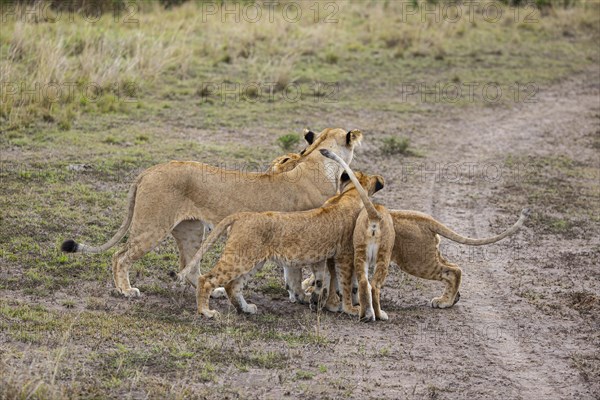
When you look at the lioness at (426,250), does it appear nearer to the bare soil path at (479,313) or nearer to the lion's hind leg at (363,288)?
the bare soil path at (479,313)

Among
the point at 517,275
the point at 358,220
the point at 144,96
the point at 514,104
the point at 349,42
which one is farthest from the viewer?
the point at 349,42

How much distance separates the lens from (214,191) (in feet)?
23.6

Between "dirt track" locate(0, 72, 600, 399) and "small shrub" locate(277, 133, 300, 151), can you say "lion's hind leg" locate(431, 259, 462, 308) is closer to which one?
"dirt track" locate(0, 72, 600, 399)

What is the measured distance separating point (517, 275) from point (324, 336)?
2.40 m

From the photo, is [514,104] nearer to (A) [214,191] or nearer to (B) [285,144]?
(B) [285,144]

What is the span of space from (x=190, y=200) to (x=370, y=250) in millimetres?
1325

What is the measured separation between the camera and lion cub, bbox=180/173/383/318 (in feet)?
21.9

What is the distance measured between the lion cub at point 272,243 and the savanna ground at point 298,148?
275 mm

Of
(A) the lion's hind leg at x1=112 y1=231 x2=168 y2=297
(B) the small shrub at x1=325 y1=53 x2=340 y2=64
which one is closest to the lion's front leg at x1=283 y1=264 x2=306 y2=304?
(A) the lion's hind leg at x1=112 y1=231 x2=168 y2=297

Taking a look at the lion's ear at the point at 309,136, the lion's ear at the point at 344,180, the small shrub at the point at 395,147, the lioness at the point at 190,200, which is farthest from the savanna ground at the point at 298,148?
the lion's ear at the point at 309,136

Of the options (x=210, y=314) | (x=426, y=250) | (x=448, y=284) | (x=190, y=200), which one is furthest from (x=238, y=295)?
(x=448, y=284)

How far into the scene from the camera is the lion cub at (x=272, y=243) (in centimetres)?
668

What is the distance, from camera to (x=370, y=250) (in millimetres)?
6938

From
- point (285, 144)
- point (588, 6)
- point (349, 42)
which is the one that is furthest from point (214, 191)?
point (588, 6)
